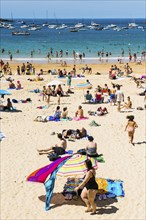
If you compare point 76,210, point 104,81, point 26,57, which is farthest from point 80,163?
point 26,57

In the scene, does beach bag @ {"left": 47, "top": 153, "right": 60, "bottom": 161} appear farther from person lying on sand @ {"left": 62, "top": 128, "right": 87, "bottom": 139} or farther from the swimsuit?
the swimsuit

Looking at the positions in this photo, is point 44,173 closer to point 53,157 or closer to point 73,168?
point 73,168

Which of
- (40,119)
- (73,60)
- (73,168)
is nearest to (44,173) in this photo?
(73,168)

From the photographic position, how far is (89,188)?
9195 mm

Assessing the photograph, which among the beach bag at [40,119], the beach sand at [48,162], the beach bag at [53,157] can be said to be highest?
the beach bag at [40,119]

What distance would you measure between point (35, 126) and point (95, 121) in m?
2.73

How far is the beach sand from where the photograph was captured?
9.77 metres

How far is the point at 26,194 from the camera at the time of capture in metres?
10.6

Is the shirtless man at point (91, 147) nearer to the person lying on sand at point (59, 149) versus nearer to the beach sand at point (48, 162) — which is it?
the beach sand at point (48, 162)

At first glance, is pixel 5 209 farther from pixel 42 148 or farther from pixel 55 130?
pixel 55 130

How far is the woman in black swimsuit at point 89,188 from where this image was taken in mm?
8953

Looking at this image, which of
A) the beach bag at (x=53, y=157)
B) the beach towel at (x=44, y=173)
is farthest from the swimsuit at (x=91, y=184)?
the beach bag at (x=53, y=157)

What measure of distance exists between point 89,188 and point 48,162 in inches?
155

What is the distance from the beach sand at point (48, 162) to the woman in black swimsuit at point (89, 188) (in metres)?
0.25
